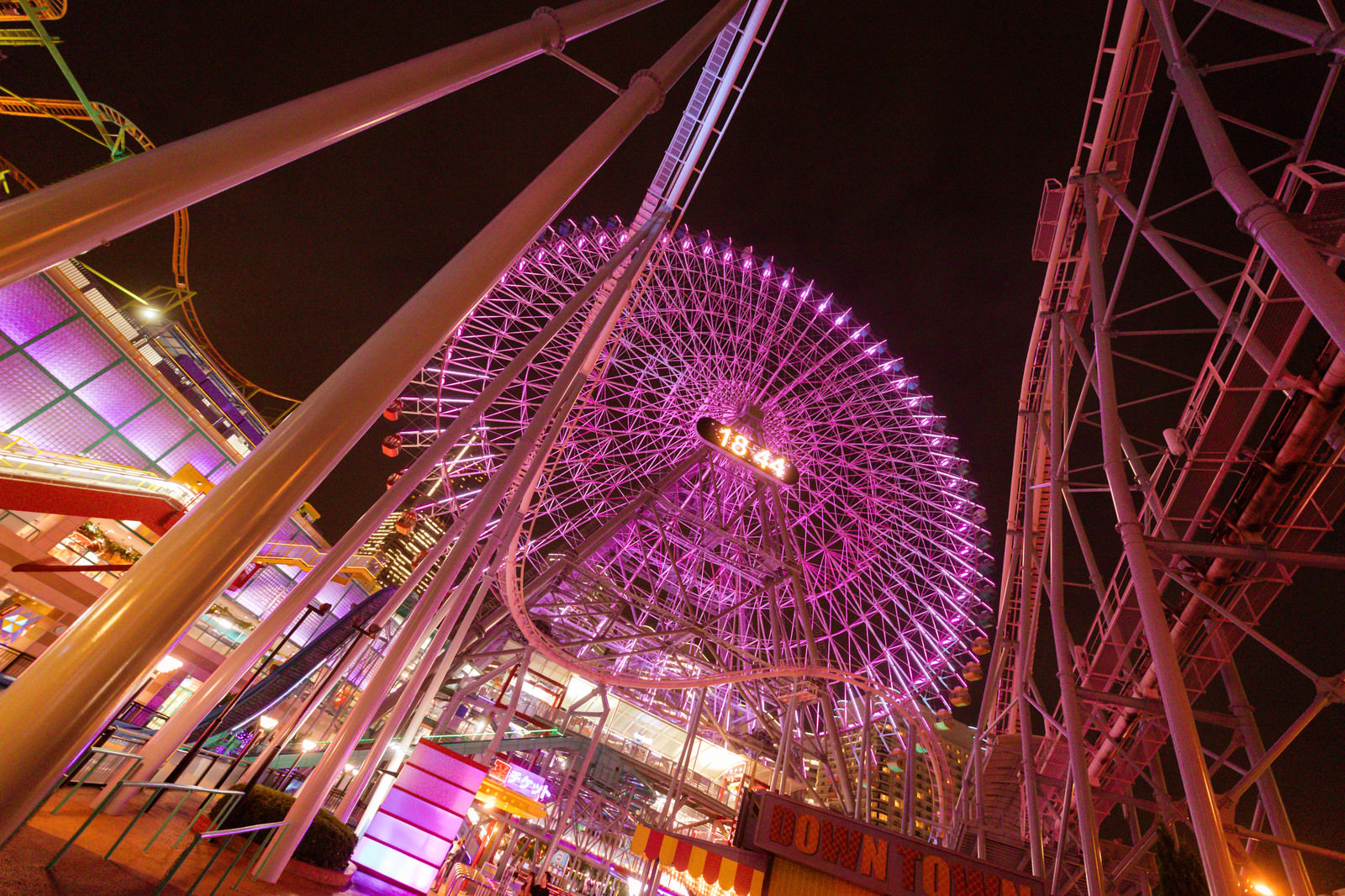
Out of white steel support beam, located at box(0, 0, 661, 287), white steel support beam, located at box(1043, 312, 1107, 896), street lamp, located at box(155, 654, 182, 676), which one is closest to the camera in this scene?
white steel support beam, located at box(0, 0, 661, 287)

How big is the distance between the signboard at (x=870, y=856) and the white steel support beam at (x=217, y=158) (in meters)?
11.2

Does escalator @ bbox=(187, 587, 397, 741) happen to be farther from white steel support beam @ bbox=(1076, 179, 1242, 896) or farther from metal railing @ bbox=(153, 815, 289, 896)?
white steel support beam @ bbox=(1076, 179, 1242, 896)

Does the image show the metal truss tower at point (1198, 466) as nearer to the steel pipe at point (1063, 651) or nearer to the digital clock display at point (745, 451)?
the steel pipe at point (1063, 651)

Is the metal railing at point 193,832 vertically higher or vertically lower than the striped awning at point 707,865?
lower

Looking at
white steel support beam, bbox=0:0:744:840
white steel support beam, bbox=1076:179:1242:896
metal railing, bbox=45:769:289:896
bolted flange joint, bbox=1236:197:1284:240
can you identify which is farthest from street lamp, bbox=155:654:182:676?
bolted flange joint, bbox=1236:197:1284:240

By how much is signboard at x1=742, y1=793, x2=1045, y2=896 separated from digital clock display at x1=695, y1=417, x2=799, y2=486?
33.4 ft

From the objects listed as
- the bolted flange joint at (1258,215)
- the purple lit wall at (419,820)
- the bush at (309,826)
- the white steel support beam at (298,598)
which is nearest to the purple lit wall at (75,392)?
the white steel support beam at (298,598)

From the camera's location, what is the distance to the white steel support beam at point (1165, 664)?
19.8 feet

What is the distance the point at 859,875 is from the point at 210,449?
33970mm

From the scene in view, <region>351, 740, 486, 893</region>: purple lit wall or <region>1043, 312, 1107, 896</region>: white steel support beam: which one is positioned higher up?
<region>1043, 312, 1107, 896</region>: white steel support beam

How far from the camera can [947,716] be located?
2456 centimetres

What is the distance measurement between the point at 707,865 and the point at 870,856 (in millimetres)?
2718

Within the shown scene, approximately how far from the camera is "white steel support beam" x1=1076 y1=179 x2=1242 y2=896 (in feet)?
19.8

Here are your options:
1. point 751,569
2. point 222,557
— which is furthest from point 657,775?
point 222,557
